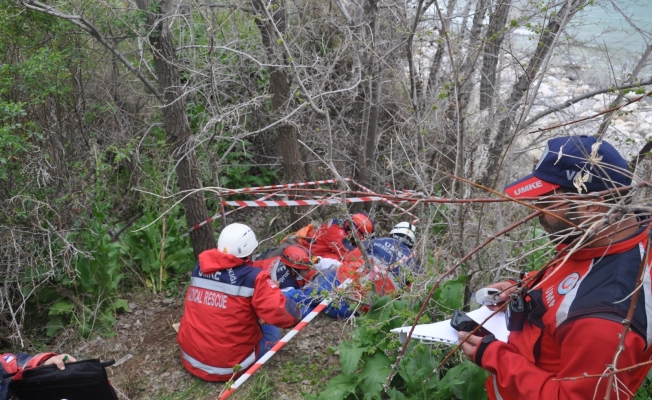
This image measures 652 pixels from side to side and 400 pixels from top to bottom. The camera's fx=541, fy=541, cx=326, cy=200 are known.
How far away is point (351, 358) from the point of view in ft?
11.5

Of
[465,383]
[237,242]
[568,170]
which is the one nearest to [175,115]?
[237,242]

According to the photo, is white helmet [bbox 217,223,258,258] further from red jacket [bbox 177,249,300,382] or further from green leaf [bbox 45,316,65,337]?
green leaf [bbox 45,316,65,337]

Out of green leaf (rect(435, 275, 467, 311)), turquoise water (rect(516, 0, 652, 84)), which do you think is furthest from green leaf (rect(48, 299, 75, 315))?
turquoise water (rect(516, 0, 652, 84))

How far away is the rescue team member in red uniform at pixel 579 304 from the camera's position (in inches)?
70.5

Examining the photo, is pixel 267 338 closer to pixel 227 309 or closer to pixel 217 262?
pixel 227 309

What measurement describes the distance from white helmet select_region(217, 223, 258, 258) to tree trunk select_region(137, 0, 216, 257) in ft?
3.87

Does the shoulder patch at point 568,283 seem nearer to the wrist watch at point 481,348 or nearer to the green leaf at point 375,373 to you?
the wrist watch at point 481,348

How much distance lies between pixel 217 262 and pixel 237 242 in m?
0.26

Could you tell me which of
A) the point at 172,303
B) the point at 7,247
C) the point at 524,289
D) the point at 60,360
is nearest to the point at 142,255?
the point at 172,303

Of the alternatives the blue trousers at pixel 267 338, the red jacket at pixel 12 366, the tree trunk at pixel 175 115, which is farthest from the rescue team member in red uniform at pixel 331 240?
the red jacket at pixel 12 366

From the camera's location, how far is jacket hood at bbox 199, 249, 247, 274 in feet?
14.5

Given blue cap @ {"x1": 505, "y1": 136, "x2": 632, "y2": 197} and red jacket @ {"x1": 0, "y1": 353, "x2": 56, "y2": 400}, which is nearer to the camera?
blue cap @ {"x1": 505, "y1": 136, "x2": 632, "y2": 197}

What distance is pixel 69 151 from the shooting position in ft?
17.9

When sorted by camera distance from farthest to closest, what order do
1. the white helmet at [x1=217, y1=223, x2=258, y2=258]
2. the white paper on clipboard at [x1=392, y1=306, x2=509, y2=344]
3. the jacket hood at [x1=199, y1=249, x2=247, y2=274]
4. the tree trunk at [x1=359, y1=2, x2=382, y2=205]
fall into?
1. the tree trunk at [x1=359, y1=2, x2=382, y2=205]
2. the white helmet at [x1=217, y1=223, x2=258, y2=258]
3. the jacket hood at [x1=199, y1=249, x2=247, y2=274]
4. the white paper on clipboard at [x1=392, y1=306, x2=509, y2=344]
